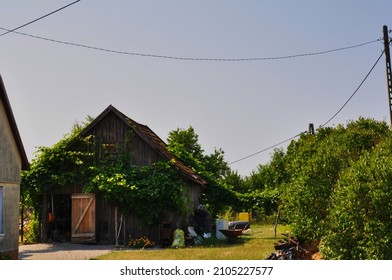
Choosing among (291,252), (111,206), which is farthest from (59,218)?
(291,252)

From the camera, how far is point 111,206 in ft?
67.9

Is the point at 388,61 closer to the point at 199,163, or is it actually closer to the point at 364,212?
the point at 364,212

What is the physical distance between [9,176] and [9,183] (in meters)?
0.18

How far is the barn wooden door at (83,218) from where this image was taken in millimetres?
20172

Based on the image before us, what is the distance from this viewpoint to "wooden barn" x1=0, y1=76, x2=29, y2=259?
46.1ft

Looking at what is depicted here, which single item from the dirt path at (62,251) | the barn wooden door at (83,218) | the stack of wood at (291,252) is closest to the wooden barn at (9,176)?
the dirt path at (62,251)

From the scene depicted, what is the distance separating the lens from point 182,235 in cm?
1953

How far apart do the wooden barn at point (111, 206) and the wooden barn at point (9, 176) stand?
5.31 meters

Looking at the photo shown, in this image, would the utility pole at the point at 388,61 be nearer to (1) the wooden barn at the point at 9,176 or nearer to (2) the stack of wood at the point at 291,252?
(2) the stack of wood at the point at 291,252

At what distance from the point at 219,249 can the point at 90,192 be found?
17.8 ft

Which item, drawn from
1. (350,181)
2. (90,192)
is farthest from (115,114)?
(350,181)

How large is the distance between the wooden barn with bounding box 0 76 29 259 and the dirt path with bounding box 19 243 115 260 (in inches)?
48.6

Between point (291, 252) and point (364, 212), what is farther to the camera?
point (291, 252)

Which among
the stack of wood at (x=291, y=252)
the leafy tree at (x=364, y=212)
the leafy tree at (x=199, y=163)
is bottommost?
the stack of wood at (x=291, y=252)
